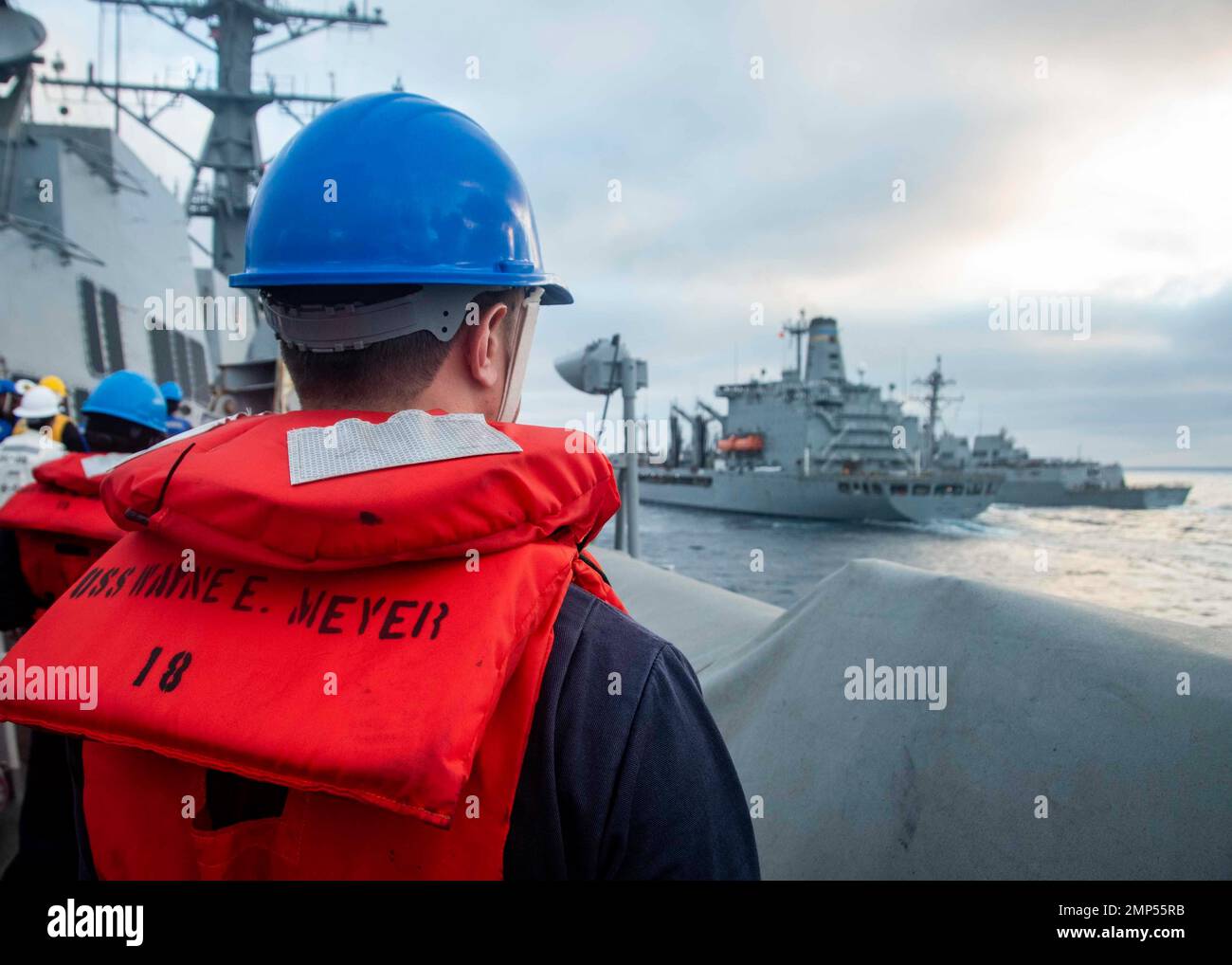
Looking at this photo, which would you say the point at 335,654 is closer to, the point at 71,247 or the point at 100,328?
the point at 71,247

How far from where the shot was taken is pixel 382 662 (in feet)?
2.86

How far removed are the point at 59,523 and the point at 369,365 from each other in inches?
75.5

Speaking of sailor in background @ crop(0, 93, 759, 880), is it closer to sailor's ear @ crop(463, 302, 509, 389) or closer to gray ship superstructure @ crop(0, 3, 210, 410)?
sailor's ear @ crop(463, 302, 509, 389)

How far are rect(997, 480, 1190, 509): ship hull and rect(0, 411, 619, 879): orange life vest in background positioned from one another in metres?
51.0

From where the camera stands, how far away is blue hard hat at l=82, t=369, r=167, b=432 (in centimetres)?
333

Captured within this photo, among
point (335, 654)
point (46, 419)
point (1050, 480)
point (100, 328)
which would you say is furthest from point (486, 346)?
point (1050, 480)

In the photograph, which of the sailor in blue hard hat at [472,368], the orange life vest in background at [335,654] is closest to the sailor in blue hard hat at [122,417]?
the sailor in blue hard hat at [472,368]

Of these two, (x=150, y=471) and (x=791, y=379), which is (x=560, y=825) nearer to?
(x=150, y=471)

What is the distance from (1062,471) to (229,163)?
207ft

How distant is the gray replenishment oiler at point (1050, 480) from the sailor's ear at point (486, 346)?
51494 millimetres

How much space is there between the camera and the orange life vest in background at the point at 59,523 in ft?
7.66

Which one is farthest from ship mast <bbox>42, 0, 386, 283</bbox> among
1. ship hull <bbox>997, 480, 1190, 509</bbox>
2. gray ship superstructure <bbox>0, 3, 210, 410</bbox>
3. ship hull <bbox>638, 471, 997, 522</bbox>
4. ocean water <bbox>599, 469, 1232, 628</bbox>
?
ship hull <bbox>997, 480, 1190, 509</bbox>

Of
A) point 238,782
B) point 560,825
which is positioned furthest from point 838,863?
point 238,782

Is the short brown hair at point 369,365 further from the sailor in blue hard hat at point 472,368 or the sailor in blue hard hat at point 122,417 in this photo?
the sailor in blue hard hat at point 122,417
